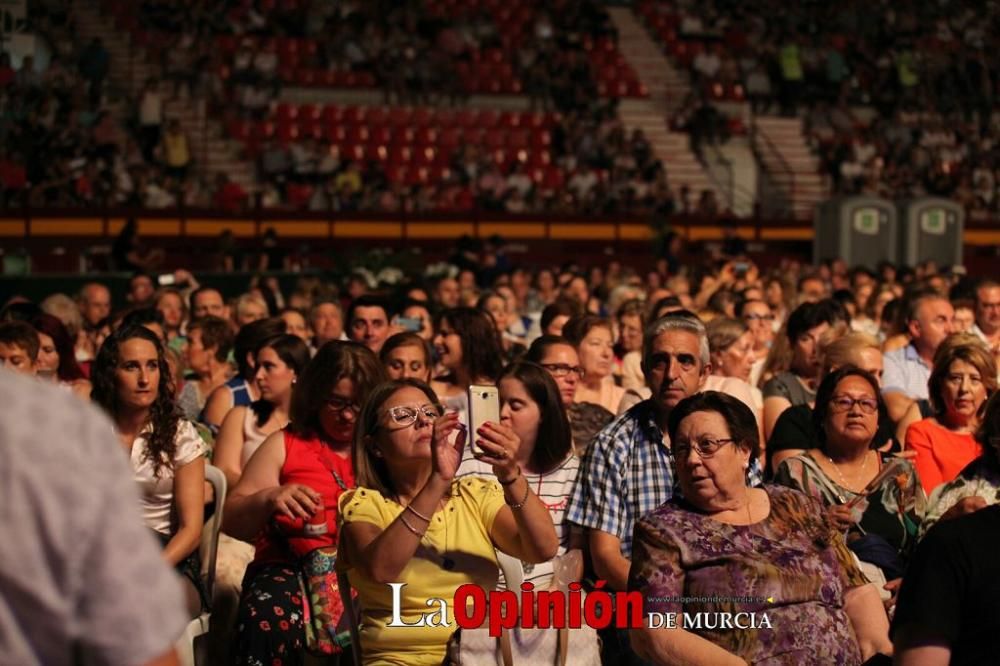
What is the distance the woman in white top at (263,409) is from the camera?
21.8ft

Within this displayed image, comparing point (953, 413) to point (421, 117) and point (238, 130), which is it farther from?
point (421, 117)

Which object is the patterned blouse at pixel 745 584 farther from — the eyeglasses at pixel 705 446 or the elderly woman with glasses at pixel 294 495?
the elderly woman with glasses at pixel 294 495

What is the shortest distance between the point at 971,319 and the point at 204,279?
1230 centimetres

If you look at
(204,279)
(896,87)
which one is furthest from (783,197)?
(204,279)

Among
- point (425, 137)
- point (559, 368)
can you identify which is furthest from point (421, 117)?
point (559, 368)

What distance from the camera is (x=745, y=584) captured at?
414 centimetres

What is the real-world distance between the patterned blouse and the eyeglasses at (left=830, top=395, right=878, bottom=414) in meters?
1.78

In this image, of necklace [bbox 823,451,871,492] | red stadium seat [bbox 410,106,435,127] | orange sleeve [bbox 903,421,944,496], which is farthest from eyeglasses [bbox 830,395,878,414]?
red stadium seat [bbox 410,106,435,127]

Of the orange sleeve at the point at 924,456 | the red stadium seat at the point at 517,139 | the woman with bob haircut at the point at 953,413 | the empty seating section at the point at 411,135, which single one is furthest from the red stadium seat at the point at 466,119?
the orange sleeve at the point at 924,456

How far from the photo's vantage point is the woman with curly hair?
575cm

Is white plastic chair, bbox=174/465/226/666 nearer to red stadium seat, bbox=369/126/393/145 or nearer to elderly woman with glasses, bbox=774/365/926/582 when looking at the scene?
elderly woman with glasses, bbox=774/365/926/582

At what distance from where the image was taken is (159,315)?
397 inches

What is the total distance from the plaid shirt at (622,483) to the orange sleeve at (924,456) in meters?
1.43

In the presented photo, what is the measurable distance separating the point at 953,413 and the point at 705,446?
2665 mm
